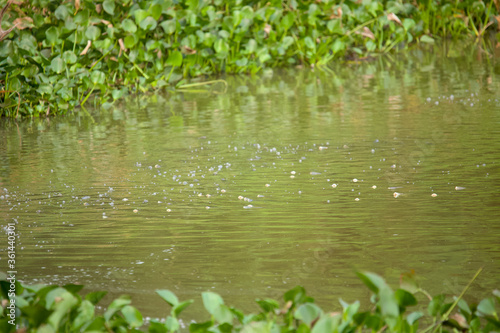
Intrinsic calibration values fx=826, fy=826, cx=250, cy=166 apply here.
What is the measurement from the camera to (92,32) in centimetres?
471

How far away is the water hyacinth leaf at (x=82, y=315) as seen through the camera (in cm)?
132

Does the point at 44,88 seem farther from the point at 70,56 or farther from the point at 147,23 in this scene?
the point at 147,23

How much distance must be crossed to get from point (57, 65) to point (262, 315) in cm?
340

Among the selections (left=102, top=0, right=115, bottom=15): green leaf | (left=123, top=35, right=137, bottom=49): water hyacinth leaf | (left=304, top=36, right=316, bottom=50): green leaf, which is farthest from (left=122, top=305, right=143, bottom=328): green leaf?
(left=304, top=36, right=316, bottom=50): green leaf

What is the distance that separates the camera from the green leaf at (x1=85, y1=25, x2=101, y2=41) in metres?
4.70

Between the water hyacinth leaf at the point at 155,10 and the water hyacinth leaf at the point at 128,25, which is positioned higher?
the water hyacinth leaf at the point at 155,10

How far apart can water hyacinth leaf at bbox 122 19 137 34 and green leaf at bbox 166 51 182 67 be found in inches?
12.8

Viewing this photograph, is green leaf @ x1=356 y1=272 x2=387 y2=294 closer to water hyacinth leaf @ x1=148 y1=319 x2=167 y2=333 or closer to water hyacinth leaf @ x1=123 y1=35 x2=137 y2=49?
water hyacinth leaf @ x1=148 y1=319 x2=167 y2=333

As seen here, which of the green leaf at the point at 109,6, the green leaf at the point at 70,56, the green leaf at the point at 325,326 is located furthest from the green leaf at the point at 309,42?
the green leaf at the point at 325,326

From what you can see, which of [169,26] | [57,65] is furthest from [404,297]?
[169,26]

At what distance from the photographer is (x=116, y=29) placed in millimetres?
4957

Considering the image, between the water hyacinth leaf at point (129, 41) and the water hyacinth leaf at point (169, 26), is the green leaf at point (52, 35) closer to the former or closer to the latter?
the water hyacinth leaf at point (129, 41)

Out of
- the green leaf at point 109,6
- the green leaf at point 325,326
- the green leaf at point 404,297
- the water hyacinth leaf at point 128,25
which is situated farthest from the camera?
the water hyacinth leaf at point 128,25

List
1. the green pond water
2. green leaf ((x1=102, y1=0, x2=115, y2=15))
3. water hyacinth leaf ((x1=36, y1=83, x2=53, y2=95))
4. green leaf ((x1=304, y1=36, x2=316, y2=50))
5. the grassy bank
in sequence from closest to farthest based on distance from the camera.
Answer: the green pond water → water hyacinth leaf ((x1=36, y1=83, x2=53, y2=95)) → the grassy bank → green leaf ((x1=102, y1=0, x2=115, y2=15)) → green leaf ((x1=304, y1=36, x2=316, y2=50))
